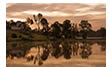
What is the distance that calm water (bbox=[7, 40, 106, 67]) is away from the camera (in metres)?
3.38

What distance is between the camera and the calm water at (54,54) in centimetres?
338

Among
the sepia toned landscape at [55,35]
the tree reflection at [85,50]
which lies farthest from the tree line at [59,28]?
the tree reflection at [85,50]

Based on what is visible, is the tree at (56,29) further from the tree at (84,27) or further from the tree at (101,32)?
the tree at (101,32)

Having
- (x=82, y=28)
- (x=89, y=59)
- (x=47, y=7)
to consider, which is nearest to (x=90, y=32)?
(x=82, y=28)

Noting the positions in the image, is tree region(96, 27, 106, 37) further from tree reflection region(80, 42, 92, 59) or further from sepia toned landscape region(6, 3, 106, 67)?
tree reflection region(80, 42, 92, 59)

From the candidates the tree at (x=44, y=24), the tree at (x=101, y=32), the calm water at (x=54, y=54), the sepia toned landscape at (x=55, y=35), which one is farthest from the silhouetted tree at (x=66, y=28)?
the tree at (x=101, y=32)

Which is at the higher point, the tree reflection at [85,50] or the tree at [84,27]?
the tree at [84,27]

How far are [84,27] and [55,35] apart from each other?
41 centimetres

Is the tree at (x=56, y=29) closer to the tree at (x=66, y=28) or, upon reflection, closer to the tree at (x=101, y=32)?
the tree at (x=66, y=28)

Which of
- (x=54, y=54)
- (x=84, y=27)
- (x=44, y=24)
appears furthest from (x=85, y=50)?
(x=44, y=24)

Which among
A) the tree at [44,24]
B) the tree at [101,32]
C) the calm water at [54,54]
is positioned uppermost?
the tree at [44,24]

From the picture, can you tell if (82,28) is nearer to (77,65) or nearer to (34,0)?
(77,65)

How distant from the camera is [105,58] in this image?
3361 mm

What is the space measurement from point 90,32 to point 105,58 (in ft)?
1.32
